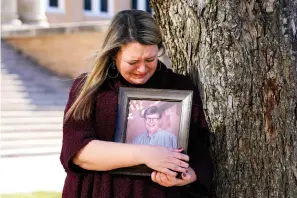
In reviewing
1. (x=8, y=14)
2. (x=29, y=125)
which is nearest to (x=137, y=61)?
(x=29, y=125)

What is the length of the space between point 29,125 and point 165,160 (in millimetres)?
12141

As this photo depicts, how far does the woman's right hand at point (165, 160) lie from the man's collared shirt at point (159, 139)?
97 mm

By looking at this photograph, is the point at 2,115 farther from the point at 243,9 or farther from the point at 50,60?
the point at 243,9

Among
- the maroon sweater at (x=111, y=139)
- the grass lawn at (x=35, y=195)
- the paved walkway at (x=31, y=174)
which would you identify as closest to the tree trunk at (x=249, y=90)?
the maroon sweater at (x=111, y=139)

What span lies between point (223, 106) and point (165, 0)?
1.99ft

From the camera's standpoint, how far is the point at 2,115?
14.9 m

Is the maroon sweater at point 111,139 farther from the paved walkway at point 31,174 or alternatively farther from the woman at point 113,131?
the paved walkway at point 31,174

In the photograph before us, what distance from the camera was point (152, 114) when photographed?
3016 mm

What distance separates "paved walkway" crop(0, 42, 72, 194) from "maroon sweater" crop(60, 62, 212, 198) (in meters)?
6.15

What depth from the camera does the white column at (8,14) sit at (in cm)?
2081

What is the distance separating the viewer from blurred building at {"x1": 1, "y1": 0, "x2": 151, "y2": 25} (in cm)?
2098

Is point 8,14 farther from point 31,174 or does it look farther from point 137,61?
point 137,61

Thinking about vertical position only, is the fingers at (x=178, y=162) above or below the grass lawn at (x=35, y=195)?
above

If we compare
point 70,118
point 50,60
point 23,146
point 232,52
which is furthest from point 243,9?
point 50,60
